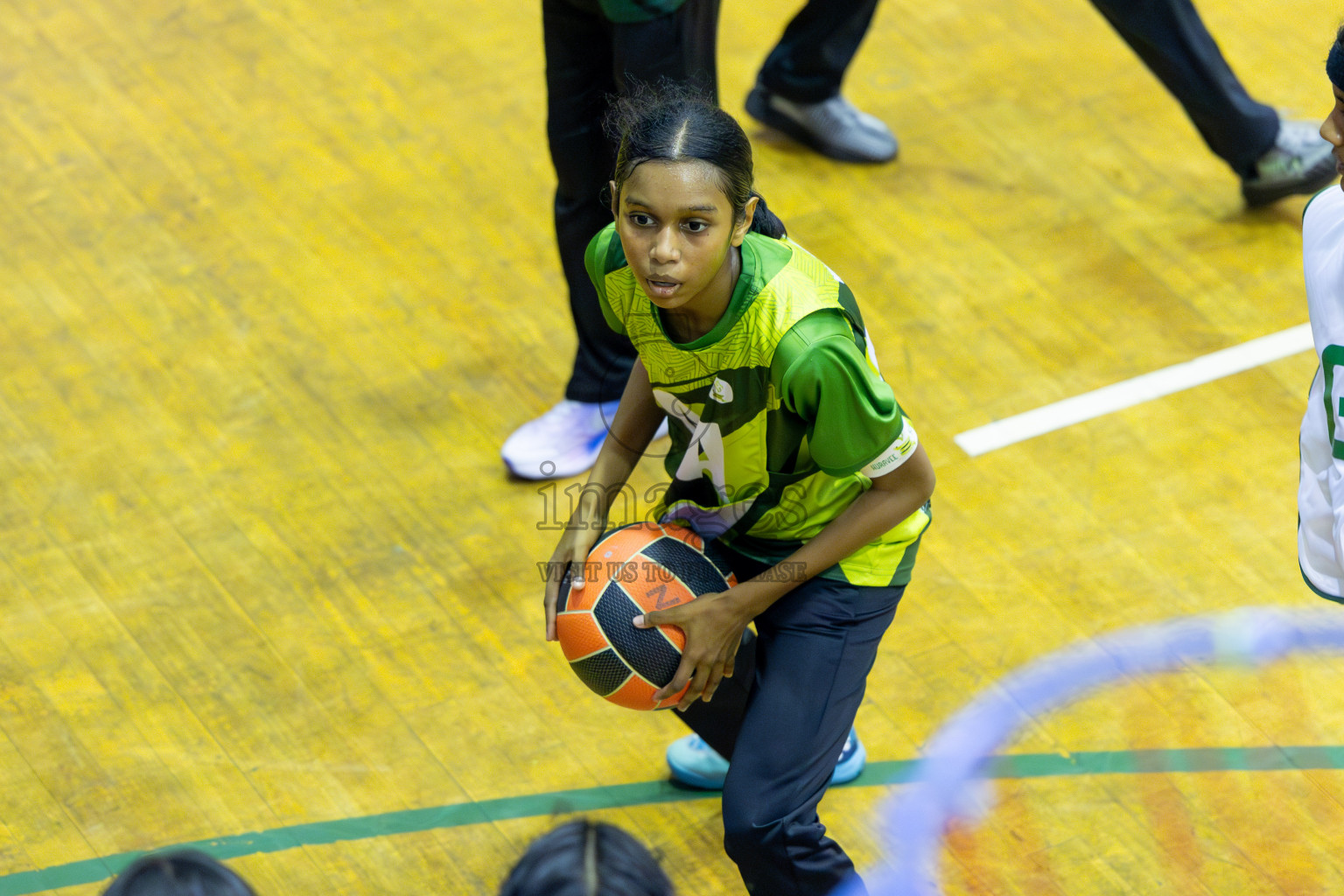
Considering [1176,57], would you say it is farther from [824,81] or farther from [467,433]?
[467,433]

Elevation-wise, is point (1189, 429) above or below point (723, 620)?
below

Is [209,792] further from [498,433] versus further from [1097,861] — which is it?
[1097,861]

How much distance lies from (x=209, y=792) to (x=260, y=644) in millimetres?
430

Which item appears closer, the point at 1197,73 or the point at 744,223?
the point at 744,223

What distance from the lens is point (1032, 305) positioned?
14.8 ft

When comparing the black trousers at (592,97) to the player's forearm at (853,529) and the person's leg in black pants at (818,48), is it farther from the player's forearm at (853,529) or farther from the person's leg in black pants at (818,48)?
the player's forearm at (853,529)

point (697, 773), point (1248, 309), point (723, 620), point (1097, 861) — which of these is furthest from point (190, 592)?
point (1248, 309)

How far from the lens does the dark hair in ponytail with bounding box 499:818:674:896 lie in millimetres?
1815

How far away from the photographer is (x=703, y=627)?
262 cm

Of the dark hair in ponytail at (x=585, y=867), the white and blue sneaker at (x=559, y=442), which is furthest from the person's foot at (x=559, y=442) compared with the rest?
the dark hair in ponytail at (x=585, y=867)

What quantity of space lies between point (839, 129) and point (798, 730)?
2.88 meters

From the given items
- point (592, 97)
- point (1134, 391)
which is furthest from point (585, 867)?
point (1134, 391)

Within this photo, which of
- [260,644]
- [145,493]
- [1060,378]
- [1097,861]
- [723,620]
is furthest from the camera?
[1060,378]

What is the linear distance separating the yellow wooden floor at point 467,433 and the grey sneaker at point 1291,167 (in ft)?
0.40
